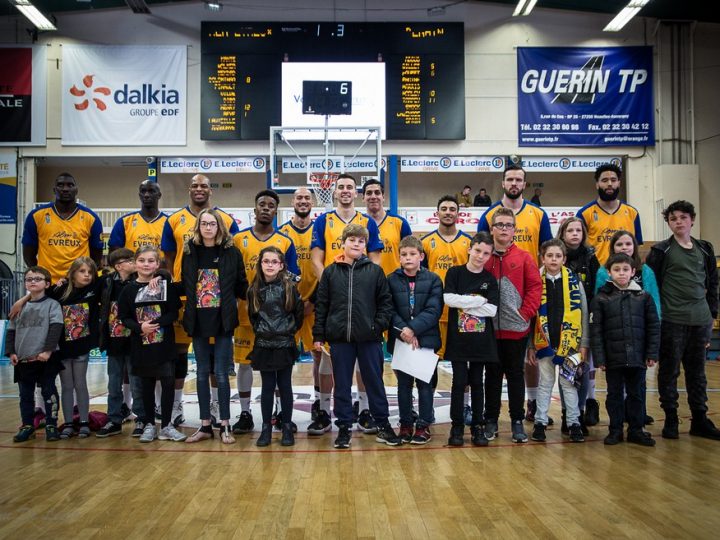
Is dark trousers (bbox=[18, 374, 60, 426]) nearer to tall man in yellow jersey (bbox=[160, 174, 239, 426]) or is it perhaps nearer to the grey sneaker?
tall man in yellow jersey (bbox=[160, 174, 239, 426])

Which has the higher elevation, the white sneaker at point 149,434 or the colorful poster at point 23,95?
the colorful poster at point 23,95

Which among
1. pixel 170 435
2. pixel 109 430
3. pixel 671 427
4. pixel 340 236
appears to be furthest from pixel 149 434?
pixel 671 427

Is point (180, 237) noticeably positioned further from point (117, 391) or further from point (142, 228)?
point (117, 391)

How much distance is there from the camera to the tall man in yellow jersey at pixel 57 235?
15.8 feet

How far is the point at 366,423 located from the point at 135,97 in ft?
44.1

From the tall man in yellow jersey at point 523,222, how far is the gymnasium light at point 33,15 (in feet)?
44.3

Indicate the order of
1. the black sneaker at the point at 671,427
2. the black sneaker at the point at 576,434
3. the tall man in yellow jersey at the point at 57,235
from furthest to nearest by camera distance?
the tall man in yellow jersey at the point at 57,235
the black sneaker at the point at 671,427
the black sneaker at the point at 576,434

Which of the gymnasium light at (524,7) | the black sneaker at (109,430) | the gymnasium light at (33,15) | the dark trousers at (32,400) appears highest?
the gymnasium light at (524,7)

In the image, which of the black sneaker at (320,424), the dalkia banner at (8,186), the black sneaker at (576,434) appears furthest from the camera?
the dalkia banner at (8,186)

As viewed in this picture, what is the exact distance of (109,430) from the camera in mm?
4387

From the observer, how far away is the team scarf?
4.14 meters

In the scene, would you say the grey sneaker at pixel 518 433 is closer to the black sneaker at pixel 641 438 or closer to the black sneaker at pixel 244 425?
the black sneaker at pixel 641 438

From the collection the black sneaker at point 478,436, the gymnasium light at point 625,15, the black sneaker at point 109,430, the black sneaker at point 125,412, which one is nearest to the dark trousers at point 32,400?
the black sneaker at point 109,430

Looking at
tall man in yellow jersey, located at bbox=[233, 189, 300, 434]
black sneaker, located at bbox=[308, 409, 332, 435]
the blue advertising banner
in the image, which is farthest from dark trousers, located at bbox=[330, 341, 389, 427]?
the blue advertising banner
